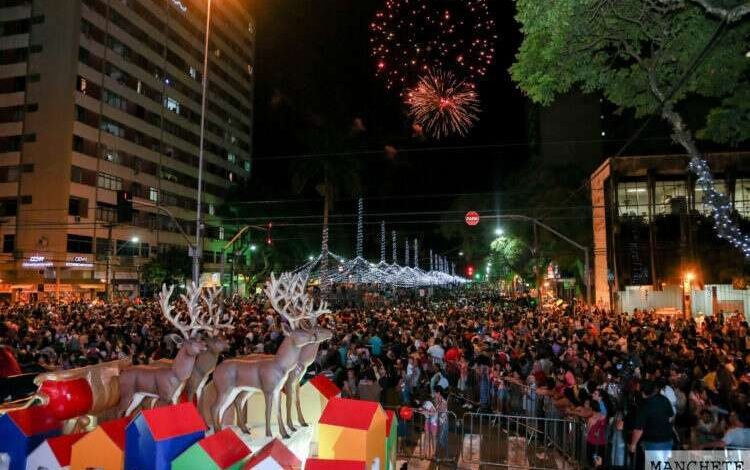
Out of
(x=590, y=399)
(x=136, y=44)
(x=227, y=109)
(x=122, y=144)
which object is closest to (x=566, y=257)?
(x=590, y=399)

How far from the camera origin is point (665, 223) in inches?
1291

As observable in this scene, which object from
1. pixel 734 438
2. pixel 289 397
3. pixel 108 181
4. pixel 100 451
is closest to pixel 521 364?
pixel 734 438

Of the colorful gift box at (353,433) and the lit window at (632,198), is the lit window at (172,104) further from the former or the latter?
the colorful gift box at (353,433)

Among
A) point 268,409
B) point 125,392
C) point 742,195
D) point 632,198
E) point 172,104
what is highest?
point 172,104

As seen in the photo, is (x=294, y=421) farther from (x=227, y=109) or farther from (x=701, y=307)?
(x=227, y=109)

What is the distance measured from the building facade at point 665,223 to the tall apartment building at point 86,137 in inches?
1121

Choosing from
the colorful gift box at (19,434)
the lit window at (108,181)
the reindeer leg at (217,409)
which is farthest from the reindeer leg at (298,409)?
the lit window at (108,181)

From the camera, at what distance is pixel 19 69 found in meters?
46.7

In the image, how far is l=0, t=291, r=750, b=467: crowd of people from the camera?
29.0 ft

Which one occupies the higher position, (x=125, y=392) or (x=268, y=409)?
(x=125, y=392)

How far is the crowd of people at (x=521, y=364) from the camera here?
884 cm

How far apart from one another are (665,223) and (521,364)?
77.3ft

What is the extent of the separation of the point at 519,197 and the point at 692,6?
3142cm

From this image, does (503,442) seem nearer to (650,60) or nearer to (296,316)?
(296,316)
